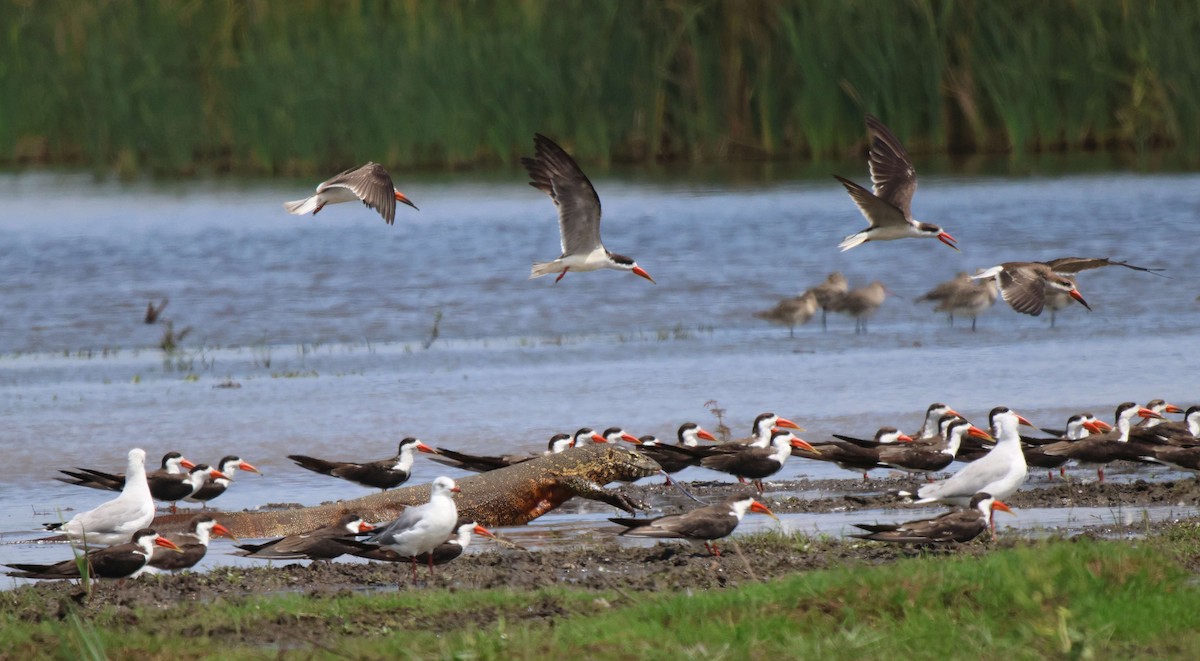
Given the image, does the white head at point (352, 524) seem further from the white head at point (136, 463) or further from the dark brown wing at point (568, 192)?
the dark brown wing at point (568, 192)

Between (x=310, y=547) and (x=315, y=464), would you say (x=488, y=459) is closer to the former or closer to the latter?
(x=315, y=464)

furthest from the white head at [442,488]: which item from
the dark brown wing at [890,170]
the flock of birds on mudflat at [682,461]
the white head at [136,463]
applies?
the dark brown wing at [890,170]

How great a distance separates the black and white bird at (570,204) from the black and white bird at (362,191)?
1.00 meters

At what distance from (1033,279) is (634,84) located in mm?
14469

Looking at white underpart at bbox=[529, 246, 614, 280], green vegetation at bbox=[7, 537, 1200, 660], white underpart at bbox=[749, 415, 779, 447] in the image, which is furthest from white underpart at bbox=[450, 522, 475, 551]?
white underpart at bbox=[529, 246, 614, 280]

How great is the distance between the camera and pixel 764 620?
21.2 ft

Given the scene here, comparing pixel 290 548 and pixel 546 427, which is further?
pixel 546 427

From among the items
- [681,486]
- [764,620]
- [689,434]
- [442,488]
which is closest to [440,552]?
[442,488]

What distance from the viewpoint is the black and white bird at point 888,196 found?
14227 mm

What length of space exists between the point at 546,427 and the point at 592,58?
14.7 meters

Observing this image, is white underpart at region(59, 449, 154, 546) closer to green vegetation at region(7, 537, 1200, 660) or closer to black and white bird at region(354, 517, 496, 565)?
black and white bird at region(354, 517, 496, 565)

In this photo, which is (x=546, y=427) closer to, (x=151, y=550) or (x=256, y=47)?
(x=151, y=550)

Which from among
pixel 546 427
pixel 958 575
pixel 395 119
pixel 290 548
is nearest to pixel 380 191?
pixel 546 427

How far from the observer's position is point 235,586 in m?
8.24
